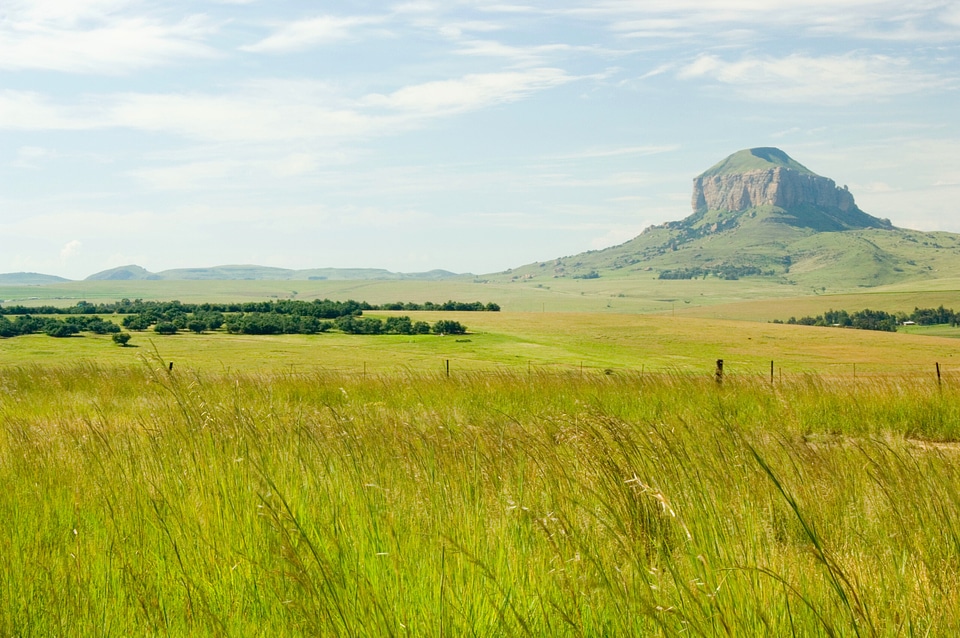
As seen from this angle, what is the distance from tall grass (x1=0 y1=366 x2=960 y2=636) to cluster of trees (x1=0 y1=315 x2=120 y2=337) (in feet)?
222

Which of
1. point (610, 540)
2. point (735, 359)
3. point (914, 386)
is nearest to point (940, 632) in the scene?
point (610, 540)

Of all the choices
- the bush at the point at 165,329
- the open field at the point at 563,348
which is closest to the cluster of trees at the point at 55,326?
the open field at the point at 563,348

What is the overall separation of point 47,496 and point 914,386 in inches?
677

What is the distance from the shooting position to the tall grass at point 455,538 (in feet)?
10.6

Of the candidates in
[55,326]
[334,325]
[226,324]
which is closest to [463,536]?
[55,326]

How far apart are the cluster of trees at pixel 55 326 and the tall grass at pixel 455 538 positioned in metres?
67.7

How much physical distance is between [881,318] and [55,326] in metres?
140

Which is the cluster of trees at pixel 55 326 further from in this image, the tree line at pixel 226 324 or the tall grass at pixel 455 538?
the tall grass at pixel 455 538

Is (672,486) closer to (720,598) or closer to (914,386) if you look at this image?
(720,598)

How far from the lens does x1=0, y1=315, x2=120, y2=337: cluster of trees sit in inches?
2586

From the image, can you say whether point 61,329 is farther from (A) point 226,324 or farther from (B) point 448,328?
(B) point 448,328

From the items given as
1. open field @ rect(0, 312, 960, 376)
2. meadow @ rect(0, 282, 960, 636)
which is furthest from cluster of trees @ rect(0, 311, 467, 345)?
meadow @ rect(0, 282, 960, 636)

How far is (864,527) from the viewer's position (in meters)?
5.20

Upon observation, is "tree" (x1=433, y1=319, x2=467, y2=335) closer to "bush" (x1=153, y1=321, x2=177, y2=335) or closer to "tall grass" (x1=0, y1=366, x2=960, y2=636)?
"bush" (x1=153, y1=321, x2=177, y2=335)
